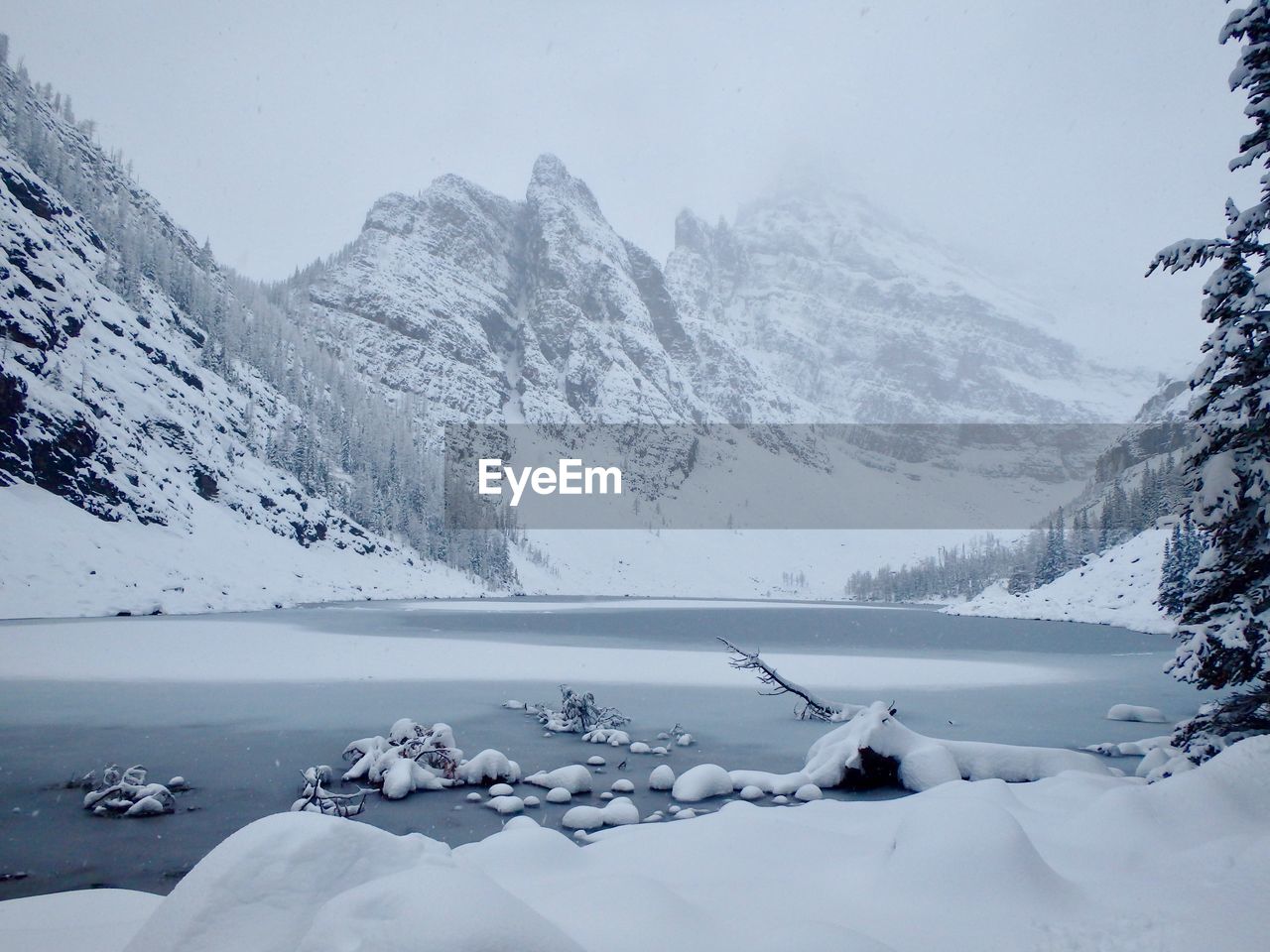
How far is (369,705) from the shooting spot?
2303 centimetres

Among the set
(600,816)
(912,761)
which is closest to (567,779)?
(600,816)

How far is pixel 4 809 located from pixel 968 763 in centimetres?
1829

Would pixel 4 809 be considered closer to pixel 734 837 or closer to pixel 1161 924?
pixel 734 837

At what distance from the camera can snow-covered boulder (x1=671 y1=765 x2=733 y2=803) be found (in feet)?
43.3

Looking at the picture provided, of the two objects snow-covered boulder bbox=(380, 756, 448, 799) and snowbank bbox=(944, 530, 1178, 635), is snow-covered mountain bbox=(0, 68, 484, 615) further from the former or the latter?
snowbank bbox=(944, 530, 1178, 635)

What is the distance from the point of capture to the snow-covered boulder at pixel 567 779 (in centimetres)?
1384

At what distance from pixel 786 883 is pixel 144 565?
225 ft

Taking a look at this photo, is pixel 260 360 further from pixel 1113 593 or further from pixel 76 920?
pixel 76 920

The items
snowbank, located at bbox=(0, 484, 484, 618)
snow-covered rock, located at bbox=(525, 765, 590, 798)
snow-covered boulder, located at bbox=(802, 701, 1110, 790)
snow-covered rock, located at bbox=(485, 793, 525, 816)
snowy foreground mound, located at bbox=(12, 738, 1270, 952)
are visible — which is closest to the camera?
snowy foreground mound, located at bbox=(12, 738, 1270, 952)

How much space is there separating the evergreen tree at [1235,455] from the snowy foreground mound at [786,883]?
245 cm

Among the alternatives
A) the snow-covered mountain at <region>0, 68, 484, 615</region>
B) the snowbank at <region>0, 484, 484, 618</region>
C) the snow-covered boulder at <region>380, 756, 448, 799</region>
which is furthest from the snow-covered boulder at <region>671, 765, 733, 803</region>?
the snow-covered mountain at <region>0, 68, 484, 615</region>

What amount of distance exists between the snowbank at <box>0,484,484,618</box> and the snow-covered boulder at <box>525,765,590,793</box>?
51370 millimetres

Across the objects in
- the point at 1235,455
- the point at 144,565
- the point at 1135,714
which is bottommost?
the point at 1135,714

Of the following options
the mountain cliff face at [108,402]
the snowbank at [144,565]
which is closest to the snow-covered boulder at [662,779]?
the snowbank at [144,565]
